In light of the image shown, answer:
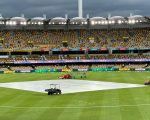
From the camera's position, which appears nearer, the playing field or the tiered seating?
the playing field

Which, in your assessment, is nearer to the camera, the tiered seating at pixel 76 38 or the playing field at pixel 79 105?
the playing field at pixel 79 105

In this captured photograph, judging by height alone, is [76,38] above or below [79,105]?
above

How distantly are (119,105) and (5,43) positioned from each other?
322ft

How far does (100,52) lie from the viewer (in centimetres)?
13562

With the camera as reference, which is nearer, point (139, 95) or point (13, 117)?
point (13, 117)

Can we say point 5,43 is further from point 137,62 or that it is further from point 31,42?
point 137,62

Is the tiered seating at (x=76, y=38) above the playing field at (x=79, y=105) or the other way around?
above

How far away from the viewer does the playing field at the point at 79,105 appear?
39.0m

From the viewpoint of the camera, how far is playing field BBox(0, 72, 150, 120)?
3897 centimetres

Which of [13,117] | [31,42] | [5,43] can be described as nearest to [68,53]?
[31,42]

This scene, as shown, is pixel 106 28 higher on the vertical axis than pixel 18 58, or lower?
higher

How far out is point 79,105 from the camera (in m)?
45.6

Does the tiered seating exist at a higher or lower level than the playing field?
higher

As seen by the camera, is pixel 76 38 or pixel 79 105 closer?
pixel 79 105
